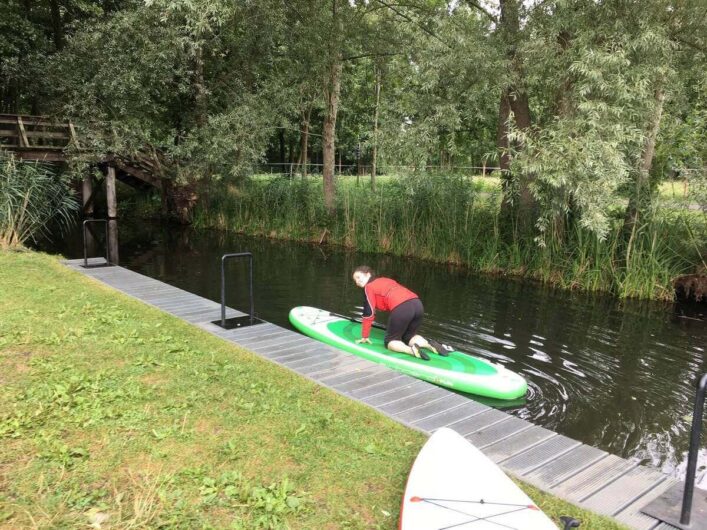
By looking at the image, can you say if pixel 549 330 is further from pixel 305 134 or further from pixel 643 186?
pixel 305 134

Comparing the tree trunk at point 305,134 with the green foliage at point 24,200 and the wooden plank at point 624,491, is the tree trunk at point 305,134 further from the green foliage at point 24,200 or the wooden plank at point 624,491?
the wooden plank at point 624,491

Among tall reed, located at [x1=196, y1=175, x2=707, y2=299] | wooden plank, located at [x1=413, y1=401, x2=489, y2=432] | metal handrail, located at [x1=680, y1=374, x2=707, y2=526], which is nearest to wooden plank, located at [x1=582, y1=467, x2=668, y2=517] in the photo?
metal handrail, located at [x1=680, y1=374, x2=707, y2=526]

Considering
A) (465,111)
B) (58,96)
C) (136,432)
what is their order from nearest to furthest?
1. (136,432)
2. (465,111)
3. (58,96)

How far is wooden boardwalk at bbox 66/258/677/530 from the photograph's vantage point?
10.9 ft

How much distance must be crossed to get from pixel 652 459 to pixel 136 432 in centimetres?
443

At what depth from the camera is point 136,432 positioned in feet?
11.8

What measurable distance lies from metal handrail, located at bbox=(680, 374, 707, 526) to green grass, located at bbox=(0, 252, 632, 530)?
0.44 m

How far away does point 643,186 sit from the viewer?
10.5 meters

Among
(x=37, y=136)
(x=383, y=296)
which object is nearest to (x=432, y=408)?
(x=383, y=296)

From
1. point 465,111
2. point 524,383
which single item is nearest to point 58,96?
point 465,111

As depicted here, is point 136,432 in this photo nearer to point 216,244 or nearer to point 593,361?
point 593,361

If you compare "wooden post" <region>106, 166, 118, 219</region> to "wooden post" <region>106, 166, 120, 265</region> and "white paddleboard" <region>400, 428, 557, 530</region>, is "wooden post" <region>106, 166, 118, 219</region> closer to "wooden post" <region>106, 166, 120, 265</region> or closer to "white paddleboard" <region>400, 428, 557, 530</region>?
"wooden post" <region>106, 166, 120, 265</region>

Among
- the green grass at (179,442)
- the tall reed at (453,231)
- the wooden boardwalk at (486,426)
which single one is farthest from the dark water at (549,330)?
the green grass at (179,442)

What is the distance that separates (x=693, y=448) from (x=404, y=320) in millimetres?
3588
